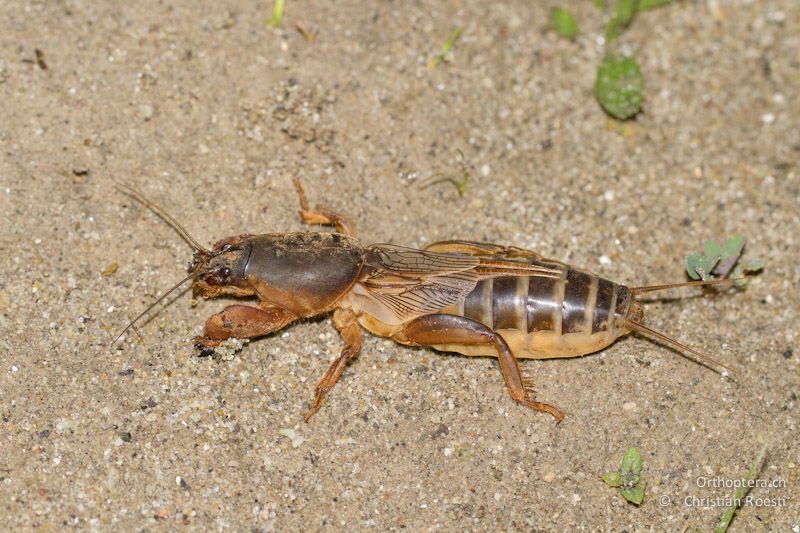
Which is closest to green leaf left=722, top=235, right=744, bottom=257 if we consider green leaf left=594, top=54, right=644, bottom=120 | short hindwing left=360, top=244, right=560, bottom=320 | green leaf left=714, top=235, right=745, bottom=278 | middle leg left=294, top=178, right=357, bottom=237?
green leaf left=714, top=235, right=745, bottom=278

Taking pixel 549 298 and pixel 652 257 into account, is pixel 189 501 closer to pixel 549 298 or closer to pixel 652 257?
pixel 549 298

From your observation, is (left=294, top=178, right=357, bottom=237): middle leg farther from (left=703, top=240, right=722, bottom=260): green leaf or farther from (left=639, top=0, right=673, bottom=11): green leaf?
(left=639, top=0, right=673, bottom=11): green leaf

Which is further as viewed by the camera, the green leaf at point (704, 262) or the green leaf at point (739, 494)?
the green leaf at point (704, 262)

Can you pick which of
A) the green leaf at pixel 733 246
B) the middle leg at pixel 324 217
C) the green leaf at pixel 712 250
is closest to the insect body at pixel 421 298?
the middle leg at pixel 324 217

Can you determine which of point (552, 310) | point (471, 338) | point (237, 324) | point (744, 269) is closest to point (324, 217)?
point (237, 324)

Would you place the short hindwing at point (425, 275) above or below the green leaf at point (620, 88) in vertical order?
below

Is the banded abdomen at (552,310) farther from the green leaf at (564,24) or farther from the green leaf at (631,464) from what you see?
the green leaf at (564,24)

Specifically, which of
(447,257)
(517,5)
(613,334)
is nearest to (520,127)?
(517,5)

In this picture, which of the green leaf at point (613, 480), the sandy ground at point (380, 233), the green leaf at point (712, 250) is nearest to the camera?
the sandy ground at point (380, 233)
